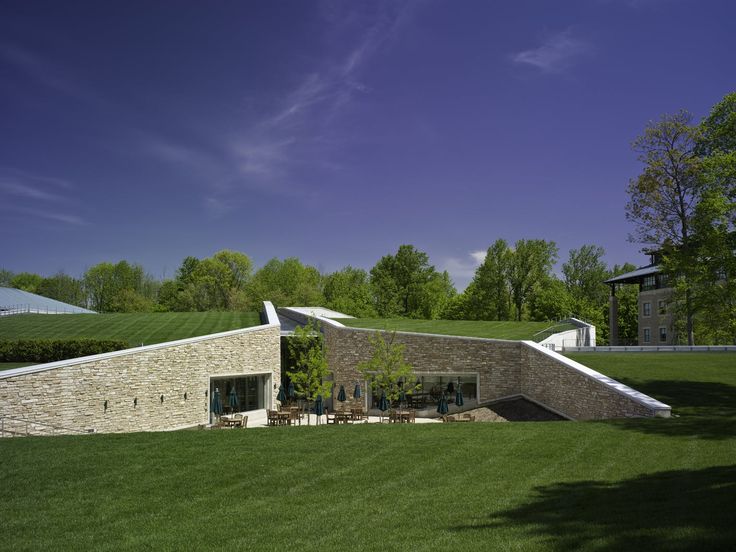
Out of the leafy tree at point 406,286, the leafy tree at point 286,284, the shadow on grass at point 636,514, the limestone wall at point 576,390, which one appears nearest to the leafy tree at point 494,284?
the leafy tree at point 406,286

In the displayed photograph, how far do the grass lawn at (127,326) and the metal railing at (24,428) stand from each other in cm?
1026

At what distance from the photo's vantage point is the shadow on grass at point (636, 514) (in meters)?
6.96

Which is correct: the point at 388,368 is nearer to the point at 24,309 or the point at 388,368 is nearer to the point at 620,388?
the point at 620,388

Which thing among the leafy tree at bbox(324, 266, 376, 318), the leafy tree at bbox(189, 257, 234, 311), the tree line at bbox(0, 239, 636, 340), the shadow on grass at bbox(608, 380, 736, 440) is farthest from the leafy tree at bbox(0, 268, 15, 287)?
the shadow on grass at bbox(608, 380, 736, 440)

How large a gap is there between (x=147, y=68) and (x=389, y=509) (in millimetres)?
36464

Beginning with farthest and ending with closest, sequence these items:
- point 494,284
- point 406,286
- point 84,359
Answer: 1. point 406,286
2. point 494,284
3. point 84,359

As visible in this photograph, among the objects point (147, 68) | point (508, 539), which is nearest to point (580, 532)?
point (508, 539)

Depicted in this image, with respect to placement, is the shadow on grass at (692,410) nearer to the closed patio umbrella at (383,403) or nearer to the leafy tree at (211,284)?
the closed patio umbrella at (383,403)

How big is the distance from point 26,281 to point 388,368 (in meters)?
87.6

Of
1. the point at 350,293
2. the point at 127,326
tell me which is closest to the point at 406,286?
the point at 350,293

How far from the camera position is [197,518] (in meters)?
9.41

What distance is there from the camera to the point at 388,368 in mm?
25953

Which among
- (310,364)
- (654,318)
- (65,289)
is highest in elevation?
(65,289)

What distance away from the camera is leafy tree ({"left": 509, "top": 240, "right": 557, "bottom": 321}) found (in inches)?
2322
